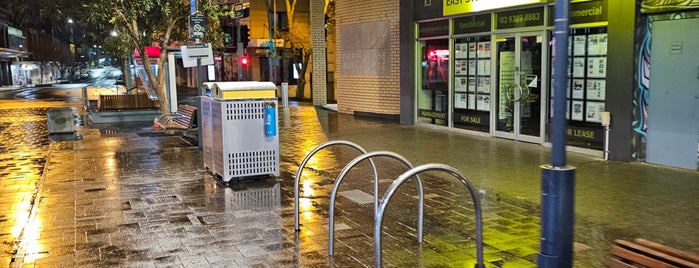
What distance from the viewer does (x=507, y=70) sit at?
41.4 feet

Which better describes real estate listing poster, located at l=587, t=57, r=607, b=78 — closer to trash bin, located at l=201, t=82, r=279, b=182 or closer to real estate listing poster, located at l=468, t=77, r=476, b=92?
real estate listing poster, located at l=468, t=77, r=476, b=92

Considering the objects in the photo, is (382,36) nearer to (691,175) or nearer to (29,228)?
(691,175)

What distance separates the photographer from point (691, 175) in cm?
861

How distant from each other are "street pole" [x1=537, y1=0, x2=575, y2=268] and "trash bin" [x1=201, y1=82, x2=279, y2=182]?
5054 millimetres

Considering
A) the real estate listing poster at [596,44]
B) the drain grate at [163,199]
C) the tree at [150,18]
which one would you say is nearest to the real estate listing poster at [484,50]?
the real estate listing poster at [596,44]

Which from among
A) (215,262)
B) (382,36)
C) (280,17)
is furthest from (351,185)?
(280,17)

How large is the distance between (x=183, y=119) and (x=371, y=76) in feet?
19.1

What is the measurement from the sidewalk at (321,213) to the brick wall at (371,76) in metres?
5.72

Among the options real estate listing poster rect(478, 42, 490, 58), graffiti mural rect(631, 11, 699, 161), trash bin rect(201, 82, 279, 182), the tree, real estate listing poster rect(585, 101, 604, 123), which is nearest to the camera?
trash bin rect(201, 82, 279, 182)

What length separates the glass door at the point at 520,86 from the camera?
38.6 ft

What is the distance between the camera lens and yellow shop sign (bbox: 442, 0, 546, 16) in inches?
464

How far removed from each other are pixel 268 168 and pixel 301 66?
22.5 m

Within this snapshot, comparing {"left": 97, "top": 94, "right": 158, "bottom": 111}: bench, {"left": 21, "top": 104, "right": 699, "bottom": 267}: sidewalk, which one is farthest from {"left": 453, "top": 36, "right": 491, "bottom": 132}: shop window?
{"left": 97, "top": 94, "right": 158, "bottom": 111}: bench

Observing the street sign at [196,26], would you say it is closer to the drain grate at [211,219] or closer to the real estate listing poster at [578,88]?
→ the drain grate at [211,219]
